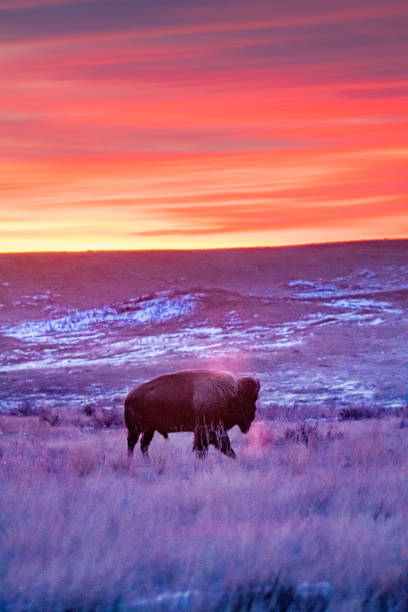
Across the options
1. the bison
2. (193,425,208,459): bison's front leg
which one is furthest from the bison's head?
(193,425,208,459): bison's front leg

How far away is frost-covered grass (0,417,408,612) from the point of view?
209 inches

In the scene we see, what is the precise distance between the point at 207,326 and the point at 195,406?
4076cm

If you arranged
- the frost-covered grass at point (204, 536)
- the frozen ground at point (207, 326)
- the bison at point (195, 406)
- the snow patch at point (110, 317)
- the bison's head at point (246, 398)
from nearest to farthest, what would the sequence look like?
the frost-covered grass at point (204, 536)
the bison at point (195, 406)
the bison's head at point (246, 398)
the frozen ground at point (207, 326)
the snow patch at point (110, 317)

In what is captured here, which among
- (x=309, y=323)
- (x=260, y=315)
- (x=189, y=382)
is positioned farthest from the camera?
(x=260, y=315)

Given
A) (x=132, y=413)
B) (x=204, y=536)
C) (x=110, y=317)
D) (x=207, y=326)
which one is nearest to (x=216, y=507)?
(x=204, y=536)

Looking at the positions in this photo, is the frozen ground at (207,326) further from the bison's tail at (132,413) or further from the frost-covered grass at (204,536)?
the frost-covered grass at (204,536)

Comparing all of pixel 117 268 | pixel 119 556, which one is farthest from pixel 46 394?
pixel 117 268

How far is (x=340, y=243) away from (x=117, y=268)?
3050 centimetres

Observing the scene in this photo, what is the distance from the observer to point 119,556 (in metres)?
5.80

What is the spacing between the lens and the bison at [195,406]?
11.2 m

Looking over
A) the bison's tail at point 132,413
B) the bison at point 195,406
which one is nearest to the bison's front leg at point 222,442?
the bison at point 195,406

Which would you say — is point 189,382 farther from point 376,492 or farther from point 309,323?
point 309,323

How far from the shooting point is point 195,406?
1124 centimetres

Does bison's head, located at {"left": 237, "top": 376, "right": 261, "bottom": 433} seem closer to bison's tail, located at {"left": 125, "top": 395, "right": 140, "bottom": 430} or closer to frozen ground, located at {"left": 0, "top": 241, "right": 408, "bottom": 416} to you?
bison's tail, located at {"left": 125, "top": 395, "right": 140, "bottom": 430}
